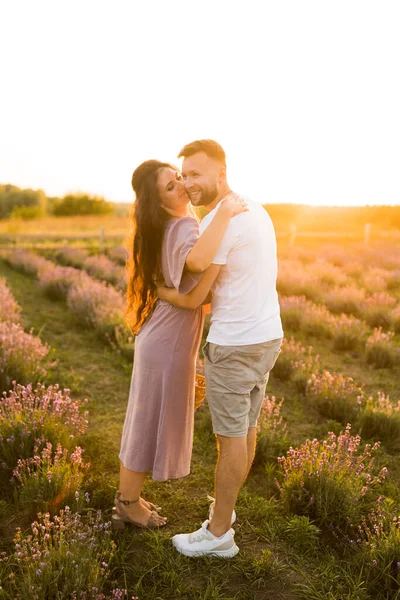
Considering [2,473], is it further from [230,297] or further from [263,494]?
[230,297]

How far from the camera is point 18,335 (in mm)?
5637

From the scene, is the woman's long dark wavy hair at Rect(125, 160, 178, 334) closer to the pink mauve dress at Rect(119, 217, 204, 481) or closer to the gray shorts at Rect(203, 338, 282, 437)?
the pink mauve dress at Rect(119, 217, 204, 481)

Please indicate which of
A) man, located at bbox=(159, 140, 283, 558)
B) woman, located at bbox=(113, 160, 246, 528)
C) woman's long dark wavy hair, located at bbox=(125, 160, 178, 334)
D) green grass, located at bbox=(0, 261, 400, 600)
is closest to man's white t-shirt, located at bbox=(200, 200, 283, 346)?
man, located at bbox=(159, 140, 283, 558)

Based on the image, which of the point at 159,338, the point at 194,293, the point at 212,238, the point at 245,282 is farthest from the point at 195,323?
the point at 212,238

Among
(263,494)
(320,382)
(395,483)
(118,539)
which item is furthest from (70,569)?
(320,382)

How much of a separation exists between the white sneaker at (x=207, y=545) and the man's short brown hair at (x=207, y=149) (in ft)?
6.91

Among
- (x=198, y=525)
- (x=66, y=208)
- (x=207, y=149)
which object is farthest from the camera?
(x=66, y=208)

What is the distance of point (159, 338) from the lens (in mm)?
2805

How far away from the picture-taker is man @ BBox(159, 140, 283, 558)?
243 centimetres

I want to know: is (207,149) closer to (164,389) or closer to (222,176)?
(222,176)

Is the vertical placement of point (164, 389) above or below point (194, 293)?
below

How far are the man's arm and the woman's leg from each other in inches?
45.7

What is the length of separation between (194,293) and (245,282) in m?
0.27

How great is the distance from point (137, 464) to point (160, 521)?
0.54 meters
